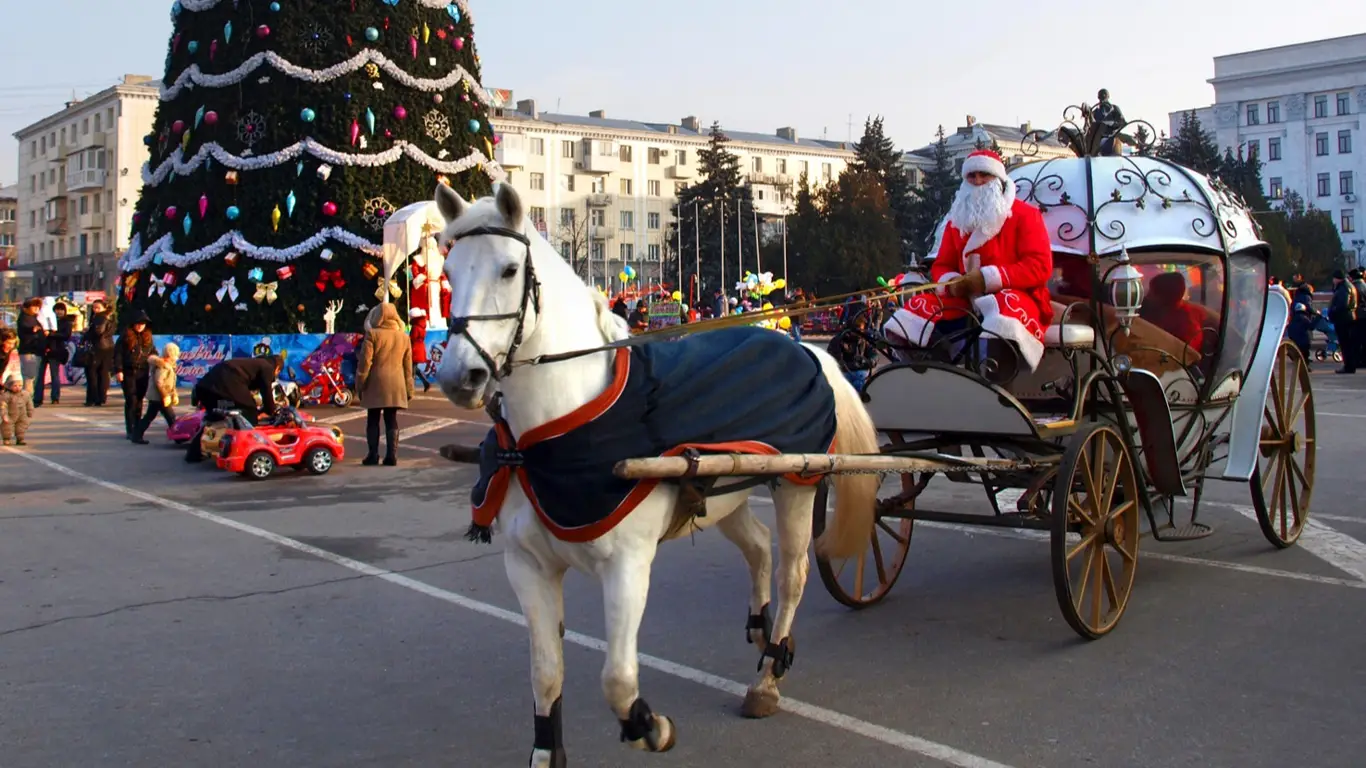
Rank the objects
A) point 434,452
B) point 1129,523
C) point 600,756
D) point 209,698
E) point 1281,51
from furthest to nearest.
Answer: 1. point 1281,51
2. point 434,452
3. point 1129,523
4. point 209,698
5. point 600,756

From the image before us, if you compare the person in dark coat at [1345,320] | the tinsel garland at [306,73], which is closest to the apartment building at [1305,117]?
the person in dark coat at [1345,320]

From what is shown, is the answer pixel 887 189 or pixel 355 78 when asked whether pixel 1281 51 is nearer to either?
pixel 887 189

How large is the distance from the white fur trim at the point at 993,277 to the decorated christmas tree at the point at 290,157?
1504cm

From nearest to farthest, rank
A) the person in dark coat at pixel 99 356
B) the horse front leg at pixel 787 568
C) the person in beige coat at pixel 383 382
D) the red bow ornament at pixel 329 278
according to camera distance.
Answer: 1. the horse front leg at pixel 787 568
2. the person in beige coat at pixel 383 382
3. the red bow ornament at pixel 329 278
4. the person in dark coat at pixel 99 356

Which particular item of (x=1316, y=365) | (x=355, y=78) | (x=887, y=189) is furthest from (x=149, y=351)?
(x=887, y=189)

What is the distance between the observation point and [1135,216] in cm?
707

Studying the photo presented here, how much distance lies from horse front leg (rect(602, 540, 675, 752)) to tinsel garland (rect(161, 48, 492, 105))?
1782cm

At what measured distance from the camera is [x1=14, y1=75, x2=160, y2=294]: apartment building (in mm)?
76250

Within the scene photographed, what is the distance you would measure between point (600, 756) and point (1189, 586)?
13.7ft

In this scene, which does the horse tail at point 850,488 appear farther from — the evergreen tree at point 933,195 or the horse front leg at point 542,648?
the evergreen tree at point 933,195

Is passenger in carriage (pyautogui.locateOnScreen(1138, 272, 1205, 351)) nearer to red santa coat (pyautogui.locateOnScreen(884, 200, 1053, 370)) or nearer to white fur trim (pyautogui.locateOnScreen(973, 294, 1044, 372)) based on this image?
red santa coat (pyautogui.locateOnScreen(884, 200, 1053, 370))

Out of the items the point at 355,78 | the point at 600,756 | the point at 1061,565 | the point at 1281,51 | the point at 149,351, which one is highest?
the point at 1281,51

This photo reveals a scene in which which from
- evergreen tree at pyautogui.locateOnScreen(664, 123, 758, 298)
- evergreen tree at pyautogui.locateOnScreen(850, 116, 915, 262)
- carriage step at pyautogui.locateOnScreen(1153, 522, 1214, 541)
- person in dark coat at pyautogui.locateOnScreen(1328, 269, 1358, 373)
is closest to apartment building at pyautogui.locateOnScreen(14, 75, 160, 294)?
evergreen tree at pyautogui.locateOnScreen(664, 123, 758, 298)

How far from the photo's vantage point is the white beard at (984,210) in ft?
21.1
